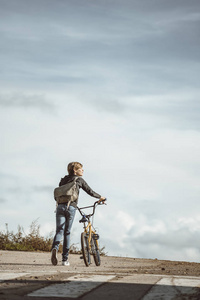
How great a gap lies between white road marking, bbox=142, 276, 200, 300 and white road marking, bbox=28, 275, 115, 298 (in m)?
0.82

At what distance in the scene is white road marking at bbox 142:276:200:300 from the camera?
6359mm

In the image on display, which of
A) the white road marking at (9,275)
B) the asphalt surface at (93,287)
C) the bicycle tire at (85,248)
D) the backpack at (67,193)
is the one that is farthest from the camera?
the backpack at (67,193)

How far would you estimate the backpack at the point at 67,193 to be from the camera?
462 inches

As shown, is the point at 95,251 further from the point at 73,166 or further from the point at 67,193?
the point at 73,166

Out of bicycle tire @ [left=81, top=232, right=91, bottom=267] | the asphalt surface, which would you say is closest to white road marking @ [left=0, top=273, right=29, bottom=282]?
the asphalt surface

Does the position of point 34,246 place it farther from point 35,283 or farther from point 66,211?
point 35,283

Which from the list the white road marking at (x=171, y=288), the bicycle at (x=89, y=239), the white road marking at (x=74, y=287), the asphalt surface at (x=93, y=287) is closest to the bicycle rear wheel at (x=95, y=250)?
the bicycle at (x=89, y=239)

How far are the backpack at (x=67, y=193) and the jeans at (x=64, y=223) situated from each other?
15 centimetres

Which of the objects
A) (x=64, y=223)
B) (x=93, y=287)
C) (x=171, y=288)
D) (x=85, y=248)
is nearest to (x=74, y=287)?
(x=93, y=287)

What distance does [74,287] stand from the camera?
7000mm

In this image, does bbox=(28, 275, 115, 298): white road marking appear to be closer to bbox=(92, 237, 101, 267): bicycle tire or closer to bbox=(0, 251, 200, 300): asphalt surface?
bbox=(0, 251, 200, 300): asphalt surface

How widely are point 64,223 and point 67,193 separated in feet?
2.44

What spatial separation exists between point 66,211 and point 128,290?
5.10 meters

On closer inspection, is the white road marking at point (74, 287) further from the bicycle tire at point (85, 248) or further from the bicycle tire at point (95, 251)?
the bicycle tire at point (95, 251)
